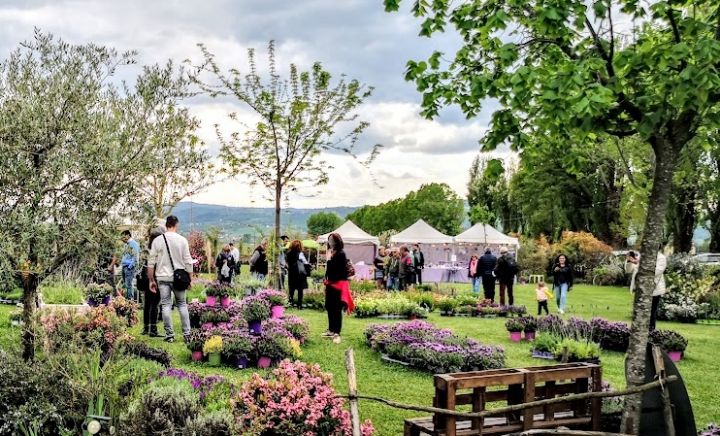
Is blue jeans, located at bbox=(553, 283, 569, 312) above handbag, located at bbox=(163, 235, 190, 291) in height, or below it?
below

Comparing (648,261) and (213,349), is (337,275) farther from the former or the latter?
(648,261)

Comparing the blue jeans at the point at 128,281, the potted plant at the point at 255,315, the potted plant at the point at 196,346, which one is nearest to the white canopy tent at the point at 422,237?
the blue jeans at the point at 128,281

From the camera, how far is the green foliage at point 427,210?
340 feet

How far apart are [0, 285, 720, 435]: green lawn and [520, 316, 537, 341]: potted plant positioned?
0.43 metres

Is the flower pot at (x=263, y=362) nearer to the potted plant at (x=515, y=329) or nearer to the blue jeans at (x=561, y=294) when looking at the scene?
the potted plant at (x=515, y=329)

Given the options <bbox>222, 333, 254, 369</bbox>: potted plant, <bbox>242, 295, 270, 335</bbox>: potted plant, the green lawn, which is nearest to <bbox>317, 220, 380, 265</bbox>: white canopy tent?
the green lawn

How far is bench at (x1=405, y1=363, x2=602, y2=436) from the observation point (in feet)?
17.4

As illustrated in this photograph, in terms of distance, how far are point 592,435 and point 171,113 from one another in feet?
19.3

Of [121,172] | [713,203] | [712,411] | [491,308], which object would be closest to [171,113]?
[121,172]

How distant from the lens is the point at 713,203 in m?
41.5

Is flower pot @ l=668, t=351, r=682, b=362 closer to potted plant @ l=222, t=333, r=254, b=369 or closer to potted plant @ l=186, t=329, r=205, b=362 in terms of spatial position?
potted plant @ l=222, t=333, r=254, b=369

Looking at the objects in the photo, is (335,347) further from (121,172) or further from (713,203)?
(713,203)

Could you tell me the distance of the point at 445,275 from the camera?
119 ft

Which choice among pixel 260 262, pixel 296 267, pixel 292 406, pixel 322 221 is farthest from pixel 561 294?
pixel 322 221
